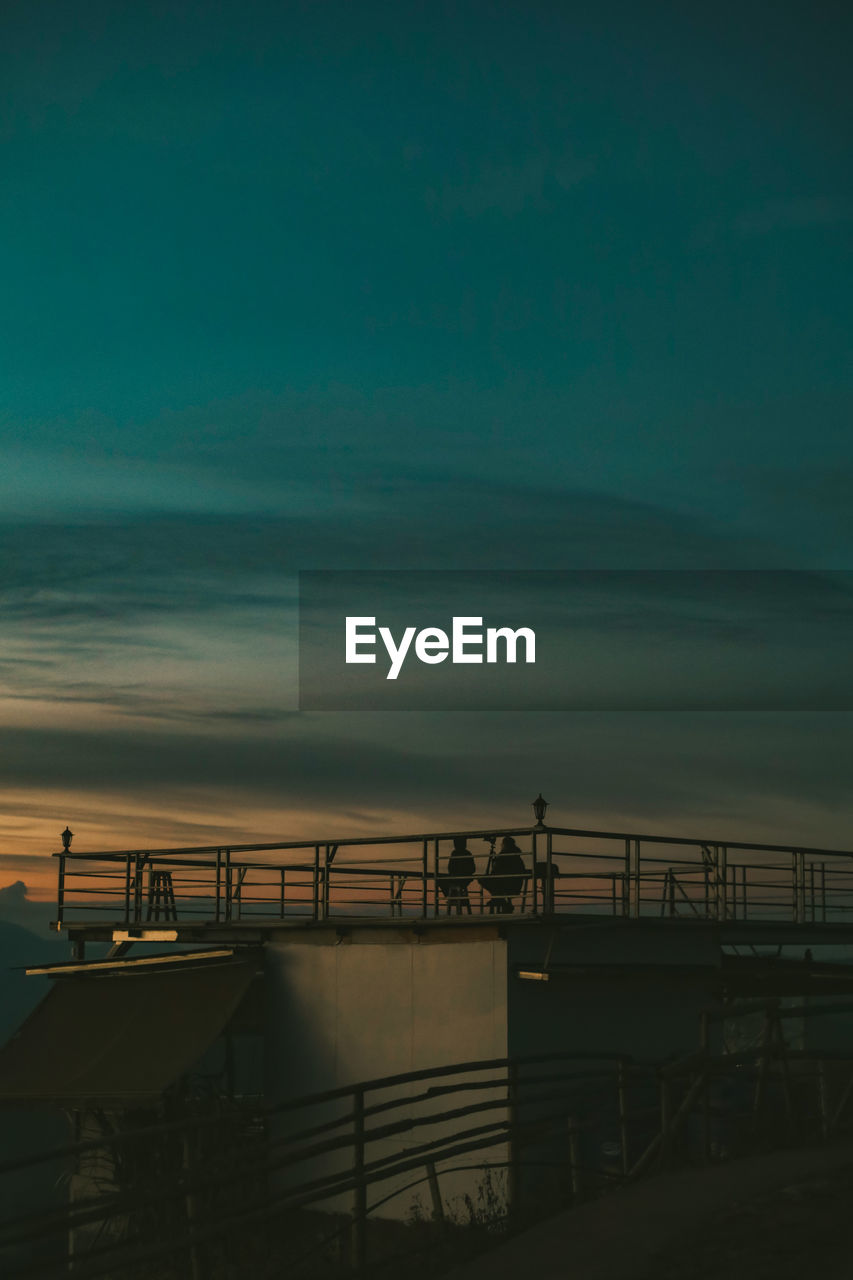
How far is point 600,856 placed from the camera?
21.3 metres

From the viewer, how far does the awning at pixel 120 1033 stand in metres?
20.2

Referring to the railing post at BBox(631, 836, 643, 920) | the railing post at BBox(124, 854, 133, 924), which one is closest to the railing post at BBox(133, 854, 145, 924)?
the railing post at BBox(124, 854, 133, 924)

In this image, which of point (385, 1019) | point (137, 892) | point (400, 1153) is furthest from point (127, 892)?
point (400, 1153)

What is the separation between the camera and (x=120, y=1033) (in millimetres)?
21312

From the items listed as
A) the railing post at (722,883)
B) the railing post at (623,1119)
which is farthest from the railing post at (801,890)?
the railing post at (623,1119)

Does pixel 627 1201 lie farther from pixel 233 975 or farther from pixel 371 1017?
pixel 233 975

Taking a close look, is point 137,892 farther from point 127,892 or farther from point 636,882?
point 636,882

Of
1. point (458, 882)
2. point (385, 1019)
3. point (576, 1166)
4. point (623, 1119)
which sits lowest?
point (576, 1166)

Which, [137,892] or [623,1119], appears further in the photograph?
[137,892]

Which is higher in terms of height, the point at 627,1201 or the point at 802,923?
the point at 802,923

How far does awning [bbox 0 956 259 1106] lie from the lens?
20.2 meters

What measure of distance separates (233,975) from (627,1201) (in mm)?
9722

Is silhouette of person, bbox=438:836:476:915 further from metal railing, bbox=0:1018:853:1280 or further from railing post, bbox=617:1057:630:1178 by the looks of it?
railing post, bbox=617:1057:630:1178

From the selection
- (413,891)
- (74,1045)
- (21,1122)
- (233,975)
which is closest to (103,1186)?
(74,1045)
